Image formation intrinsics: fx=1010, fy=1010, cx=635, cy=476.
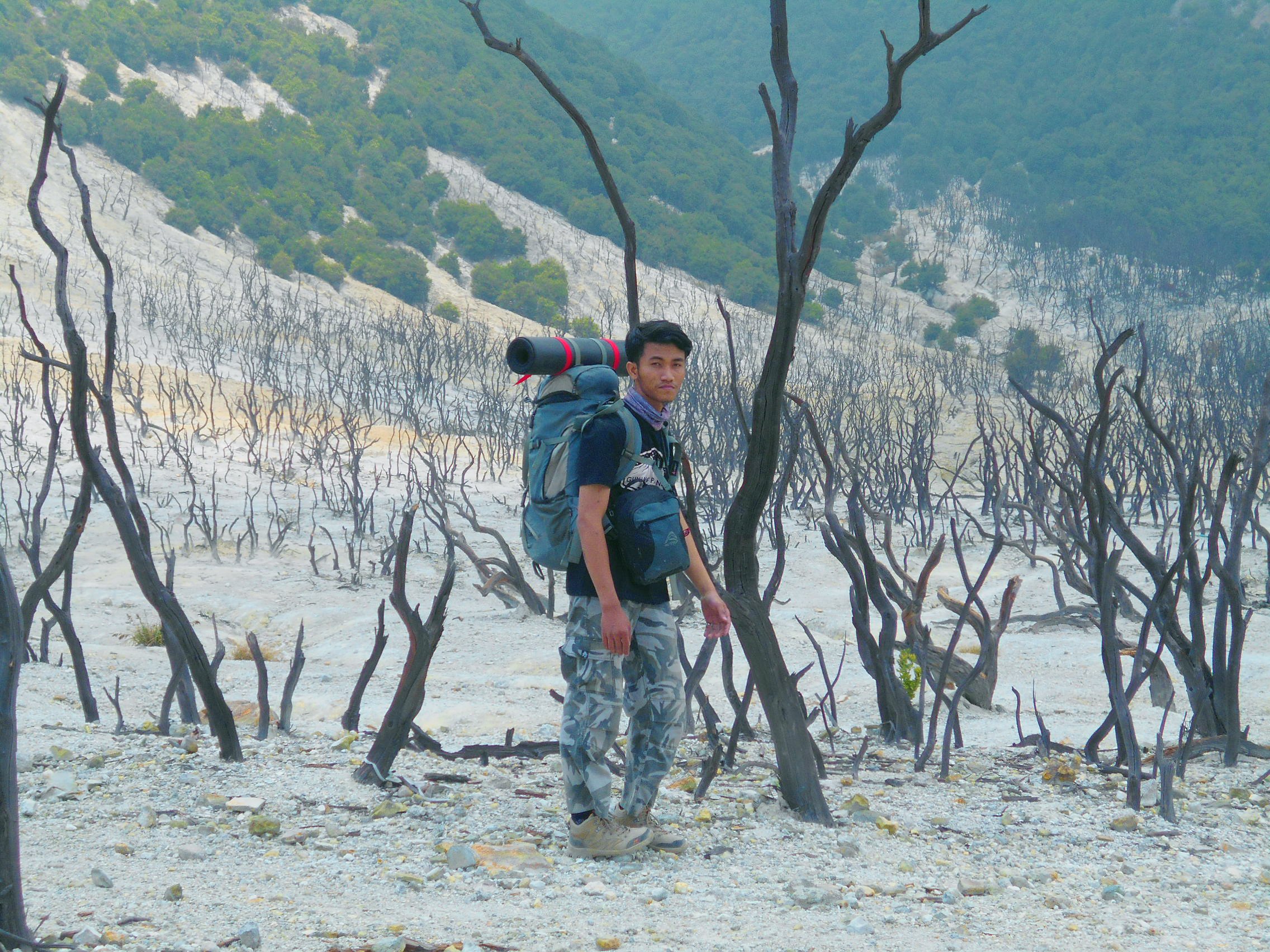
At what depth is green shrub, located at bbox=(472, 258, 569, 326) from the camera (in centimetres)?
2992

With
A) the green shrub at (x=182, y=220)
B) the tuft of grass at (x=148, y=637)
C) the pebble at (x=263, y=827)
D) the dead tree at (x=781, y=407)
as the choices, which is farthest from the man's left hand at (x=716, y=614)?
the green shrub at (x=182, y=220)

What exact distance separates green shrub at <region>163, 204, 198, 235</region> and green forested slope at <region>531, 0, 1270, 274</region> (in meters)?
31.3

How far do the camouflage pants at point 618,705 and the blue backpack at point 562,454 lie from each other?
6.1 inches

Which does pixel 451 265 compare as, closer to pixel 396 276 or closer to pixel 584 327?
pixel 396 276

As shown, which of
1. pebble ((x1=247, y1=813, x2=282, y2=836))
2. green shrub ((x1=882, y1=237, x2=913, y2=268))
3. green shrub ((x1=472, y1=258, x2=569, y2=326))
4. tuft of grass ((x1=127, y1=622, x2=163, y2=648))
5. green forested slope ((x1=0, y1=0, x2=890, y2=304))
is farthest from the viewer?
green shrub ((x1=882, y1=237, x2=913, y2=268))

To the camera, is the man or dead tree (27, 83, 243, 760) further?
dead tree (27, 83, 243, 760)

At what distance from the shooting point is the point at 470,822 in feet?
7.94

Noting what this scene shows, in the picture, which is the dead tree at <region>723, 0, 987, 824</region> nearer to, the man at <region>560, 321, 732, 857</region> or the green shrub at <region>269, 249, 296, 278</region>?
the man at <region>560, 321, 732, 857</region>

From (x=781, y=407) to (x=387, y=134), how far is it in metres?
40.8

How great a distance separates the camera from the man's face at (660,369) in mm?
2262

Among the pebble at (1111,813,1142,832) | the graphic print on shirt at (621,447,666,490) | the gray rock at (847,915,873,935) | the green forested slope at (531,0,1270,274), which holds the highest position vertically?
the green forested slope at (531,0,1270,274)

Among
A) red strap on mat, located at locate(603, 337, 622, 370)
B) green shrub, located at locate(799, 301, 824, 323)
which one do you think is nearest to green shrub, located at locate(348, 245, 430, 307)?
green shrub, located at locate(799, 301, 824, 323)

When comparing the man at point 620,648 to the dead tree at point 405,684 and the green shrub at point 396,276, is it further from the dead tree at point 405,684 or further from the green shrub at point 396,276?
the green shrub at point 396,276

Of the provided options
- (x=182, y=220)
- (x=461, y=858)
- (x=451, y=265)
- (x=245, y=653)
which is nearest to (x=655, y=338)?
(x=461, y=858)
